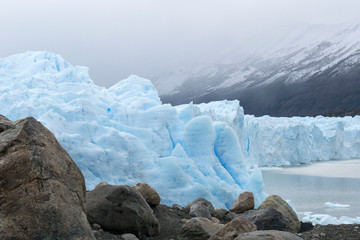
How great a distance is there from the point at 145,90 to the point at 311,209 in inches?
283

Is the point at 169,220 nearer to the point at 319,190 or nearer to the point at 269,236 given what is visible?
the point at 269,236

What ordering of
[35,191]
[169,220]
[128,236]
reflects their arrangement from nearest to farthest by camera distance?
1. [35,191]
2. [128,236]
3. [169,220]

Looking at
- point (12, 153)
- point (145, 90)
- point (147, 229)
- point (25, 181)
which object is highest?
point (145, 90)

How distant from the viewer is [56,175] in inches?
103

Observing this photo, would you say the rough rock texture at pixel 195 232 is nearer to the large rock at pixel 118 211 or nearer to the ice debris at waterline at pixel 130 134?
the large rock at pixel 118 211

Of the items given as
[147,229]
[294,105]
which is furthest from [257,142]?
[294,105]

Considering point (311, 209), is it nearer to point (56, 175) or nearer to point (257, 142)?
point (56, 175)

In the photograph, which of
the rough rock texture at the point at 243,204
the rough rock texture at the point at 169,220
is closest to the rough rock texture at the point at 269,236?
the rough rock texture at the point at 169,220

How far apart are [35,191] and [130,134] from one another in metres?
8.09

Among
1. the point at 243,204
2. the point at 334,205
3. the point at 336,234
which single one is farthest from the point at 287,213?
the point at 334,205

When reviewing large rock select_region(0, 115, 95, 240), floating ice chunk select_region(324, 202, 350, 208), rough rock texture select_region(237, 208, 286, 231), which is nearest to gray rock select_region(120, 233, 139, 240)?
large rock select_region(0, 115, 95, 240)

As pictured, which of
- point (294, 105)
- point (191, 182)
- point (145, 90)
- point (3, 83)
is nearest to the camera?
point (191, 182)

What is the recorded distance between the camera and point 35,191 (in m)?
2.46

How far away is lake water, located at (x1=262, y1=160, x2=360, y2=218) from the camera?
13.4 meters
